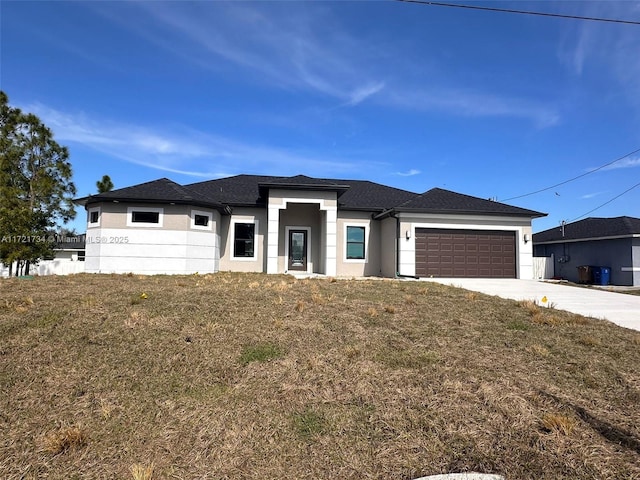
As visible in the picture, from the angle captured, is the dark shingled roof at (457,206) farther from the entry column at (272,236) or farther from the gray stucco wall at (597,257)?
the gray stucco wall at (597,257)

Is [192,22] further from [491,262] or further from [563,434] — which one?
[491,262]

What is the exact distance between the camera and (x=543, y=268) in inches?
895

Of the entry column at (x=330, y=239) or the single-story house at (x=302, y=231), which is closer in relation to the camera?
the single-story house at (x=302, y=231)

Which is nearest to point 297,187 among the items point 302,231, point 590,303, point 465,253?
point 302,231

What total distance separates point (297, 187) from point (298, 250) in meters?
4.94

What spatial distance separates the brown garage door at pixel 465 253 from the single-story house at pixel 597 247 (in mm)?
8429

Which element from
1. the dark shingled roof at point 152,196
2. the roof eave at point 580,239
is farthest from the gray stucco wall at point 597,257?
the dark shingled roof at point 152,196

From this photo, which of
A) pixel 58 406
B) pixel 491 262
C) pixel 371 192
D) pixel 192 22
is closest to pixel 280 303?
pixel 58 406

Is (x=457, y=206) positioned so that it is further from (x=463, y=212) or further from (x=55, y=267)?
(x=55, y=267)

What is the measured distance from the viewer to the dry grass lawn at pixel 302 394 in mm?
3039

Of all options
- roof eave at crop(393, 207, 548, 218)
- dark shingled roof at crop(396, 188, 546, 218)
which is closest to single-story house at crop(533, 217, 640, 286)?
roof eave at crop(393, 207, 548, 218)

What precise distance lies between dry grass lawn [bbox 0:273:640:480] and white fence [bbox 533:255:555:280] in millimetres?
17935

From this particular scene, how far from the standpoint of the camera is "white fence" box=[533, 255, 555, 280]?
880 inches

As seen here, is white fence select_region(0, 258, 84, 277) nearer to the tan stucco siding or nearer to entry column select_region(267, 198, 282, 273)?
the tan stucco siding
